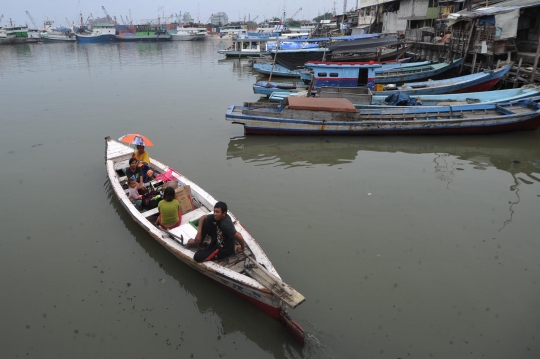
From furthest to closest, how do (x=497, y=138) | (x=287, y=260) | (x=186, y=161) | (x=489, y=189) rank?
1. (x=497, y=138)
2. (x=186, y=161)
3. (x=489, y=189)
4. (x=287, y=260)

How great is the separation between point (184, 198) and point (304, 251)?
2.61m

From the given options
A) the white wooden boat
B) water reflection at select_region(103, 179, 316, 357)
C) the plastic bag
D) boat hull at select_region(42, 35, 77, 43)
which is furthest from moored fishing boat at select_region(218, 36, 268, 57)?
Result: boat hull at select_region(42, 35, 77, 43)

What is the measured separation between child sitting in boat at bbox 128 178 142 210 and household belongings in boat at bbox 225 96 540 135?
573cm

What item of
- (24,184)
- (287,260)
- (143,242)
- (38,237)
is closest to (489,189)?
(287,260)

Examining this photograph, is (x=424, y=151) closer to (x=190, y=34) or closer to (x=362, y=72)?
(x=362, y=72)

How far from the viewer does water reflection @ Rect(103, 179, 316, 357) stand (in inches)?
192

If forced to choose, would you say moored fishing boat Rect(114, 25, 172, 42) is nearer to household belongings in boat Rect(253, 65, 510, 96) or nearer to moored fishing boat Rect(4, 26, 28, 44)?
moored fishing boat Rect(4, 26, 28, 44)

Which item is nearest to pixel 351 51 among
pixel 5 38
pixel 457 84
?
pixel 457 84

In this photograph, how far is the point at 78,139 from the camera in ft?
43.3

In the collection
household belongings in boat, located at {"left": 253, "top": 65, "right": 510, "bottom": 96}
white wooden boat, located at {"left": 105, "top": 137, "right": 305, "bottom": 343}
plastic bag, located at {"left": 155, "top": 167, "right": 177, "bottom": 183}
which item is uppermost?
household belongings in boat, located at {"left": 253, "top": 65, "right": 510, "bottom": 96}

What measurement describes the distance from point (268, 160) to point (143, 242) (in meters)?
5.25

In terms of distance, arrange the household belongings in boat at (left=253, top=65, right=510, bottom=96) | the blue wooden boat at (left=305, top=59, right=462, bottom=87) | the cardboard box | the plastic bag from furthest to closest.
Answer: the blue wooden boat at (left=305, top=59, right=462, bottom=87)
the household belongings in boat at (left=253, top=65, right=510, bottom=96)
the plastic bag
the cardboard box

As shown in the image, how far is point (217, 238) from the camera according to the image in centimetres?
548

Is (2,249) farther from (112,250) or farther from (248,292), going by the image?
(248,292)
